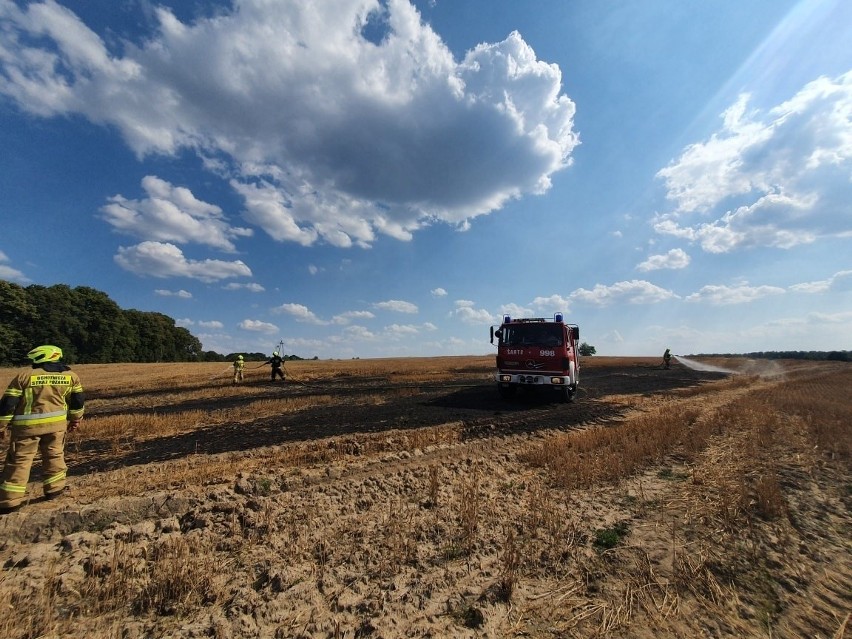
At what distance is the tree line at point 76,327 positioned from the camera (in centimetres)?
5828

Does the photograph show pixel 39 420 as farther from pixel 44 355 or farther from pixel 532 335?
pixel 532 335

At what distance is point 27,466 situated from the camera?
4996 millimetres

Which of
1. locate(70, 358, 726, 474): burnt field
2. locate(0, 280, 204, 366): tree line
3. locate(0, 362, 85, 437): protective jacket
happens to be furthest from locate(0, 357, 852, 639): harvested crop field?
locate(0, 280, 204, 366): tree line

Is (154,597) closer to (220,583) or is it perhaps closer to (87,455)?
(220,583)

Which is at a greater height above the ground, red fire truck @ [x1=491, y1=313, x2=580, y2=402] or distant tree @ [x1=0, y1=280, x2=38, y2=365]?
distant tree @ [x1=0, y1=280, x2=38, y2=365]

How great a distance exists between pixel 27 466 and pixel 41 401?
34.1 inches

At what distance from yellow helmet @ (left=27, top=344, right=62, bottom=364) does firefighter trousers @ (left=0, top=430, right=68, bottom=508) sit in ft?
3.65

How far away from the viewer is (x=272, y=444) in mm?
8195

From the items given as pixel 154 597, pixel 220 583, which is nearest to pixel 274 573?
pixel 220 583

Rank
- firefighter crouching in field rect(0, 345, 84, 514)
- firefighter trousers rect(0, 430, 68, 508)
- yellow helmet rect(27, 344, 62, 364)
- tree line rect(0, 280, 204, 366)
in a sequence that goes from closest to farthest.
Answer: firefighter trousers rect(0, 430, 68, 508), firefighter crouching in field rect(0, 345, 84, 514), yellow helmet rect(27, 344, 62, 364), tree line rect(0, 280, 204, 366)

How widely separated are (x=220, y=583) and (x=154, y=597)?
1.77 feet

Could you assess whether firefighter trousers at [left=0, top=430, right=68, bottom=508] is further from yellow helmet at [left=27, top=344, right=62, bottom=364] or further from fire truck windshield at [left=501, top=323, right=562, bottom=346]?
fire truck windshield at [left=501, top=323, right=562, bottom=346]

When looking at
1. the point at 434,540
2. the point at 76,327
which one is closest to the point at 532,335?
the point at 434,540

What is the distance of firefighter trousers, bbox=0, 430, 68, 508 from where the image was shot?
4.74 metres
